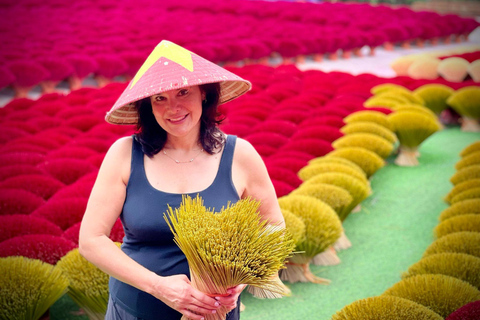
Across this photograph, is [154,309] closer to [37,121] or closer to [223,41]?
[37,121]

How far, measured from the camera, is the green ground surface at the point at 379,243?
2217 mm

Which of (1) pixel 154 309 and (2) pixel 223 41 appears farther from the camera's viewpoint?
(2) pixel 223 41

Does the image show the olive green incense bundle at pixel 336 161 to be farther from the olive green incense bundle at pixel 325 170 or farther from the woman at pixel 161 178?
the woman at pixel 161 178

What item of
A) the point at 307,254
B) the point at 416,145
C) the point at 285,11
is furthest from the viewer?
the point at 285,11

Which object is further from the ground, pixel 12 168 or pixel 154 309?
pixel 154 309

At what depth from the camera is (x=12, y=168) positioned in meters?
2.85

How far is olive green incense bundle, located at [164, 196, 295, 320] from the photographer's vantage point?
105 centimetres

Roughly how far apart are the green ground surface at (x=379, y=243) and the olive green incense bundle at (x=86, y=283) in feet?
0.76

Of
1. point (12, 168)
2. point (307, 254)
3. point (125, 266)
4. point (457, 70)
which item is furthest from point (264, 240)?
point (457, 70)

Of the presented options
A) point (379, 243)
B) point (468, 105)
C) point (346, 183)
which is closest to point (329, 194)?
point (346, 183)

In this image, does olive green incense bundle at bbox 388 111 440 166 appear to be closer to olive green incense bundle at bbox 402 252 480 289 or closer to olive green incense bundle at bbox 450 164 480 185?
olive green incense bundle at bbox 450 164 480 185

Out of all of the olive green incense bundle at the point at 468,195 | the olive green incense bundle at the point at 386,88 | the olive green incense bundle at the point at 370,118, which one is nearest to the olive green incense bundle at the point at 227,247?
the olive green incense bundle at the point at 468,195

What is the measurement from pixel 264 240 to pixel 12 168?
2239 millimetres

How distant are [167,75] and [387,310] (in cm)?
100
